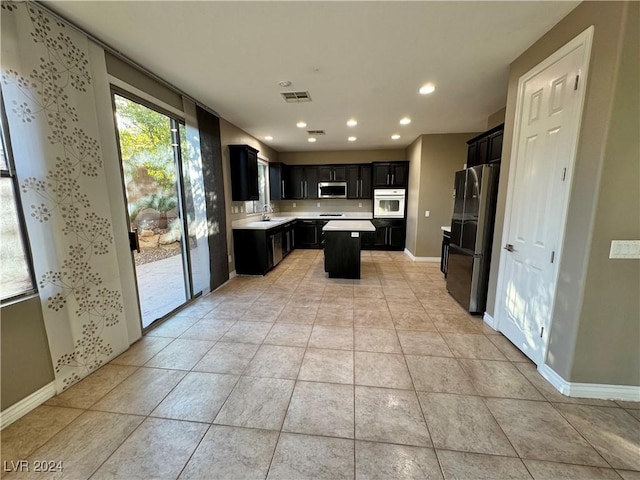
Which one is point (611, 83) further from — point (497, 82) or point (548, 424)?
point (548, 424)

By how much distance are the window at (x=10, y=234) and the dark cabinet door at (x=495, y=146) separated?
4.30m

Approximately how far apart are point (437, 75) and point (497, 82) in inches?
31.1

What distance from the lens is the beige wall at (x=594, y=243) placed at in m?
1.57

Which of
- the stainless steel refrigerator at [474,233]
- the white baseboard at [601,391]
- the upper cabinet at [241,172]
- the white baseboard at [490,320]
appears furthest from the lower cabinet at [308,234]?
the white baseboard at [601,391]

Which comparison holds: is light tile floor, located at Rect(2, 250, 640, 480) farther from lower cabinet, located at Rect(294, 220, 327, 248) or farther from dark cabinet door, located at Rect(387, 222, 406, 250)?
lower cabinet, located at Rect(294, 220, 327, 248)

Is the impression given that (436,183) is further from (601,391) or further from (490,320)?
(601,391)

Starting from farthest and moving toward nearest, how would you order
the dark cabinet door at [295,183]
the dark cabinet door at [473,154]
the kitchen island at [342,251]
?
the dark cabinet door at [295,183] → the kitchen island at [342,251] → the dark cabinet door at [473,154]

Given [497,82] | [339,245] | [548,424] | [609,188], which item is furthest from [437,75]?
[548,424]

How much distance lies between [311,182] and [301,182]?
0.93ft

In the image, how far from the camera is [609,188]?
160cm

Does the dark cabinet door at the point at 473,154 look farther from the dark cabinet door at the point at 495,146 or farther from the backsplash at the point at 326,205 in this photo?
the backsplash at the point at 326,205

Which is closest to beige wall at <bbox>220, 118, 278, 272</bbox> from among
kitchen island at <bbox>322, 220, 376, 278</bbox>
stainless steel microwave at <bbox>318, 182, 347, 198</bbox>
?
kitchen island at <bbox>322, 220, 376, 278</bbox>

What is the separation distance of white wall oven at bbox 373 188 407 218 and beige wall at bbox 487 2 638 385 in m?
4.58

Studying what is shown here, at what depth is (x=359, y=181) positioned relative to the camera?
22.5ft
